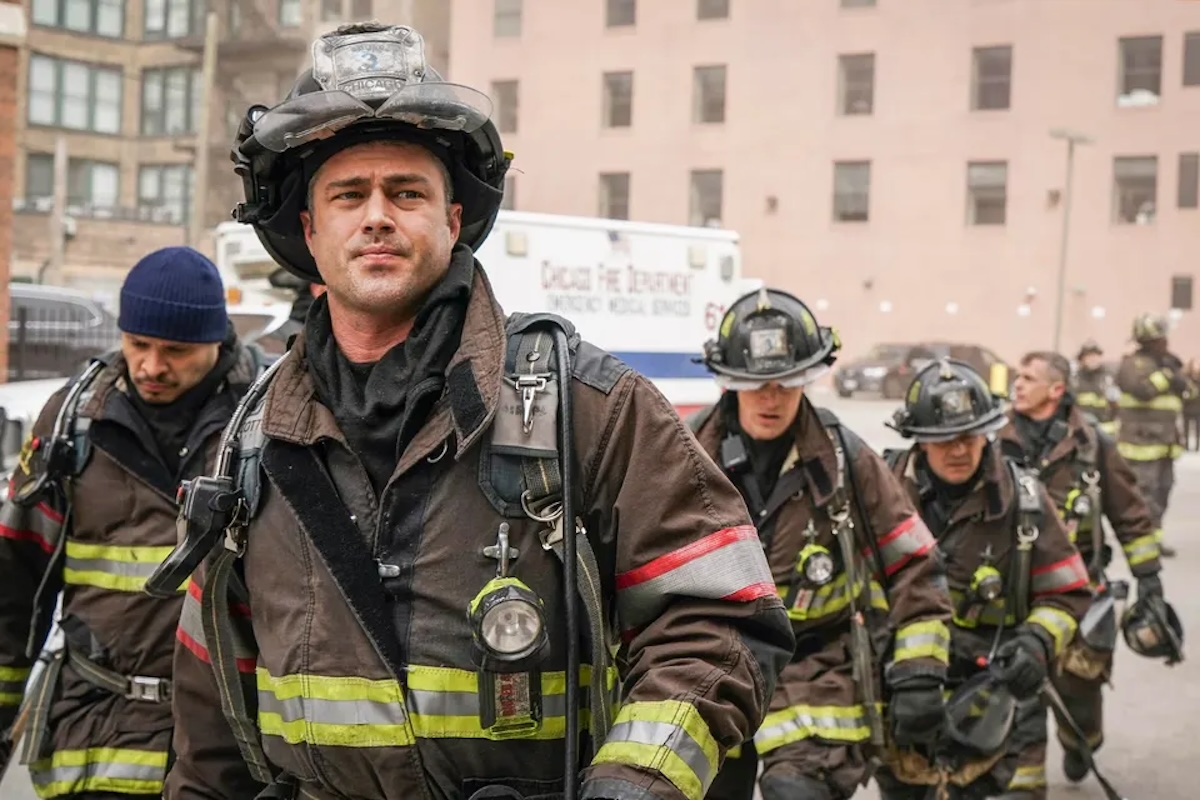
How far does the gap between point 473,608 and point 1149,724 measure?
6.62m

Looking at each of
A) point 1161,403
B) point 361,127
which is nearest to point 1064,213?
point 1161,403

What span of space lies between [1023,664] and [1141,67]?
37.2m

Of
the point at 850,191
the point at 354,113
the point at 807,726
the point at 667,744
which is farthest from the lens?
the point at 850,191

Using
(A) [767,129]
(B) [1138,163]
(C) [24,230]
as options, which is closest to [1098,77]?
(B) [1138,163]

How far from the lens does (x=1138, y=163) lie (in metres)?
39.1

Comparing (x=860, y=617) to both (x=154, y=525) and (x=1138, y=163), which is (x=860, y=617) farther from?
(x=1138, y=163)

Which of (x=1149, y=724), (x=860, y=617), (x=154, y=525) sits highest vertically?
(x=154, y=525)

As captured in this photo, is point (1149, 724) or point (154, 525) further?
point (1149, 724)

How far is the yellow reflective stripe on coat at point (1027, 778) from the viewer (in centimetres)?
559

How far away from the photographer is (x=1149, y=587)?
22.2ft

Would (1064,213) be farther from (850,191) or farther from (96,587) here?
(96,587)

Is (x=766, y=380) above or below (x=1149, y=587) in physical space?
above

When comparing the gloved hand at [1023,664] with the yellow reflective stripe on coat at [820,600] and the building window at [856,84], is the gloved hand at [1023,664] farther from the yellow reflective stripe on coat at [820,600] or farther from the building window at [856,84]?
the building window at [856,84]

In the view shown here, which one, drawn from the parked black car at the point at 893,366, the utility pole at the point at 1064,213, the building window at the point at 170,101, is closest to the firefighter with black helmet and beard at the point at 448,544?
the utility pole at the point at 1064,213
